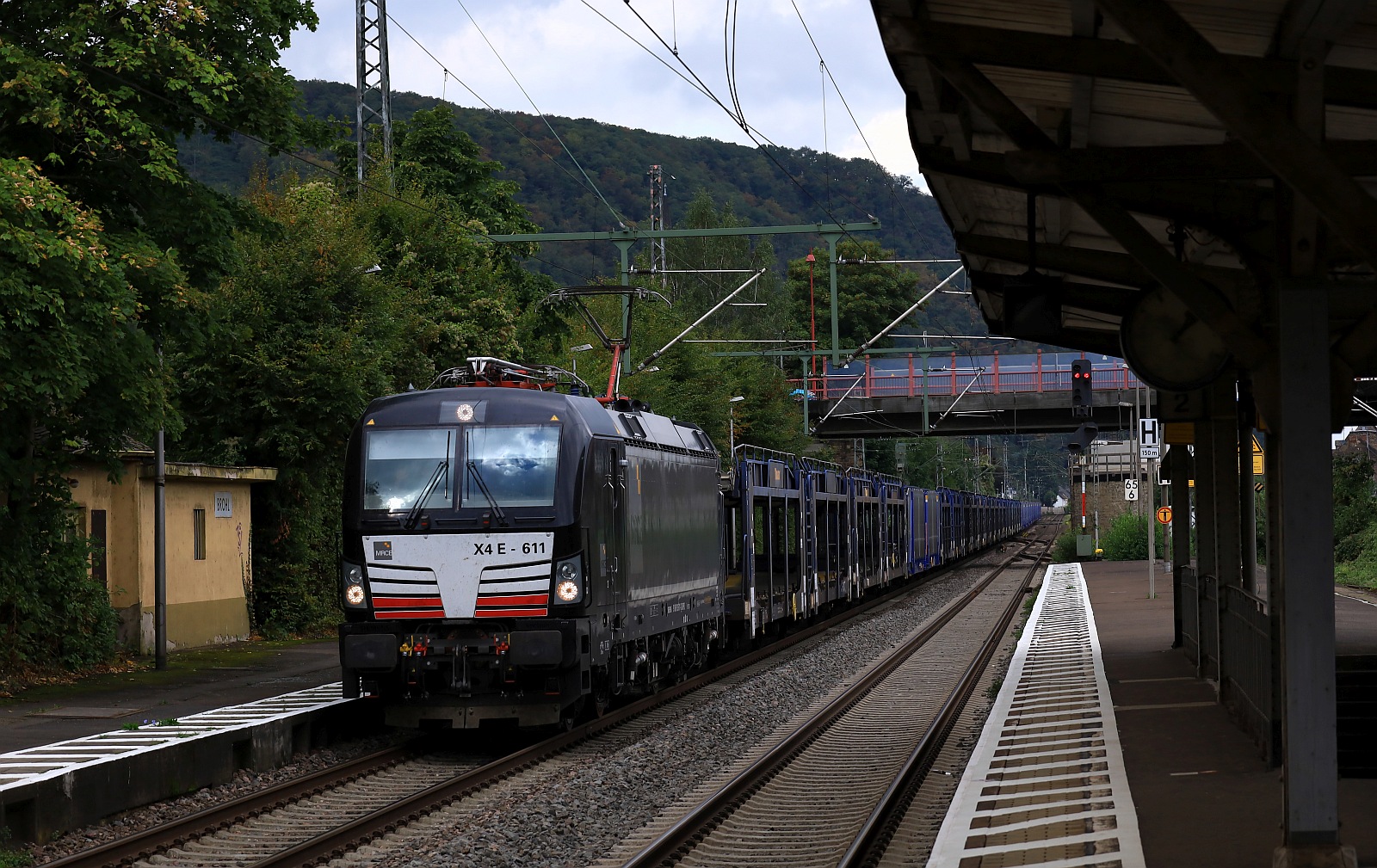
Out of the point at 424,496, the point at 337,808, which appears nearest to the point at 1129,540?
the point at 424,496

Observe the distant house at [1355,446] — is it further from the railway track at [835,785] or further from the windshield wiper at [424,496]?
the windshield wiper at [424,496]

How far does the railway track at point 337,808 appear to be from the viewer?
29.2 ft

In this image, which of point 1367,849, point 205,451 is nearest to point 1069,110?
point 1367,849

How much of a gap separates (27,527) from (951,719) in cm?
965

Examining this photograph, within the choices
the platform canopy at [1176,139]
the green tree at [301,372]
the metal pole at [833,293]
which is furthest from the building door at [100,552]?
the metal pole at [833,293]

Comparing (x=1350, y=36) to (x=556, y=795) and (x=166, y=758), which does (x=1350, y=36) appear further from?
(x=166, y=758)

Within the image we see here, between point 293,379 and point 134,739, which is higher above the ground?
point 293,379

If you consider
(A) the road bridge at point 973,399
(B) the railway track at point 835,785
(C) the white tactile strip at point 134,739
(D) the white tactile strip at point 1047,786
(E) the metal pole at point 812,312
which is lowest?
(B) the railway track at point 835,785

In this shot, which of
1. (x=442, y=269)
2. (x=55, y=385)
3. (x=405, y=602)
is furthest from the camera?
(x=442, y=269)

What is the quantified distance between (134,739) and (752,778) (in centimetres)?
465

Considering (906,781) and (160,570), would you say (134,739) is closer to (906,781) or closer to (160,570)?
(906,781)

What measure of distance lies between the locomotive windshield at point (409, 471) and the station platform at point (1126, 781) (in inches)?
197

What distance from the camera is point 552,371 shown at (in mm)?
17672

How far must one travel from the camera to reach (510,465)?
12.9 meters
